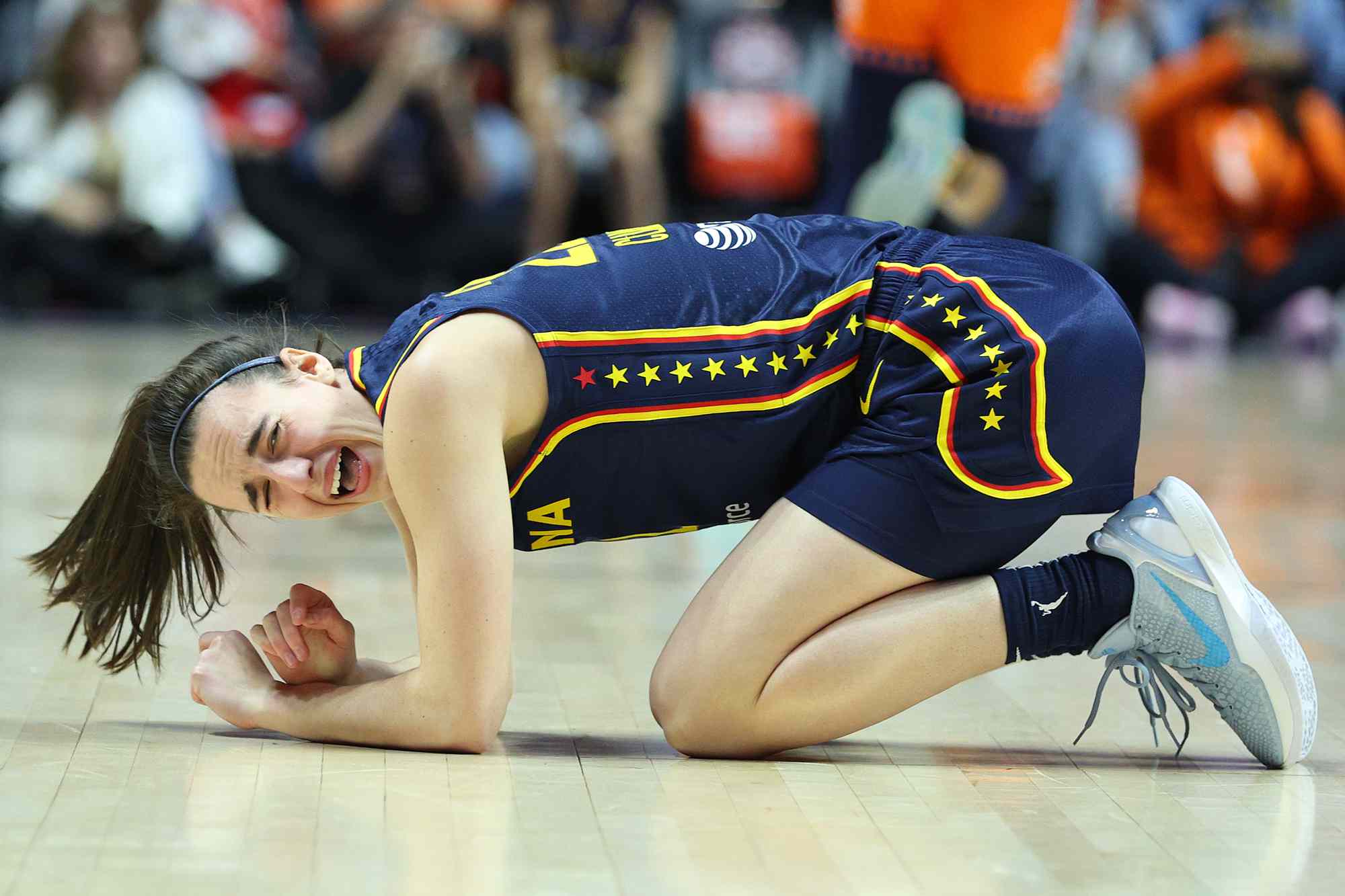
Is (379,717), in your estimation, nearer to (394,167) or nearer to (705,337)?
(705,337)

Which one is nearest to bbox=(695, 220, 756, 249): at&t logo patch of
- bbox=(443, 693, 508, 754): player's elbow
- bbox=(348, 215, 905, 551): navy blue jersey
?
bbox=(348, 215, 905, 551): navy blue jersey

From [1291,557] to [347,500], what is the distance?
204cm

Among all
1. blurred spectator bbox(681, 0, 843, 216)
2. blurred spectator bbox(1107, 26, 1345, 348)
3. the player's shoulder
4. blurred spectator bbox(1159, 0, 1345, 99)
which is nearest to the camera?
the player's shoulder

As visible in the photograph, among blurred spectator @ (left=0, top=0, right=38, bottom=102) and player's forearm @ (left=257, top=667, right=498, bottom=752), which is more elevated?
blurred spectator @ (left=0, top=0, right=38, bottom=102)

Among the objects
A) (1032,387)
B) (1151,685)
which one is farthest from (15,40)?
(1151,685)

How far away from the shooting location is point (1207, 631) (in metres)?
1.87

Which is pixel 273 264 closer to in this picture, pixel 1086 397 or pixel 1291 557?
pixel 1291 557

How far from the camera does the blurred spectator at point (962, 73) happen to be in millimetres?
3727

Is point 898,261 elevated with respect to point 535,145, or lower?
elevated

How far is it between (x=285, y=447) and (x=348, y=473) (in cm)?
8

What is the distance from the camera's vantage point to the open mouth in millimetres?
1844

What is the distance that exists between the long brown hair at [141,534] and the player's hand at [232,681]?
0.18 feet

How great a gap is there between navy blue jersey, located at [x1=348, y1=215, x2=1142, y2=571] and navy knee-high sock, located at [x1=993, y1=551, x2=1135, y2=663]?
0.07 metres

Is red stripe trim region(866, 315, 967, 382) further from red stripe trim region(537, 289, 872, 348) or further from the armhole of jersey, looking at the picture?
the armhole of jersey
